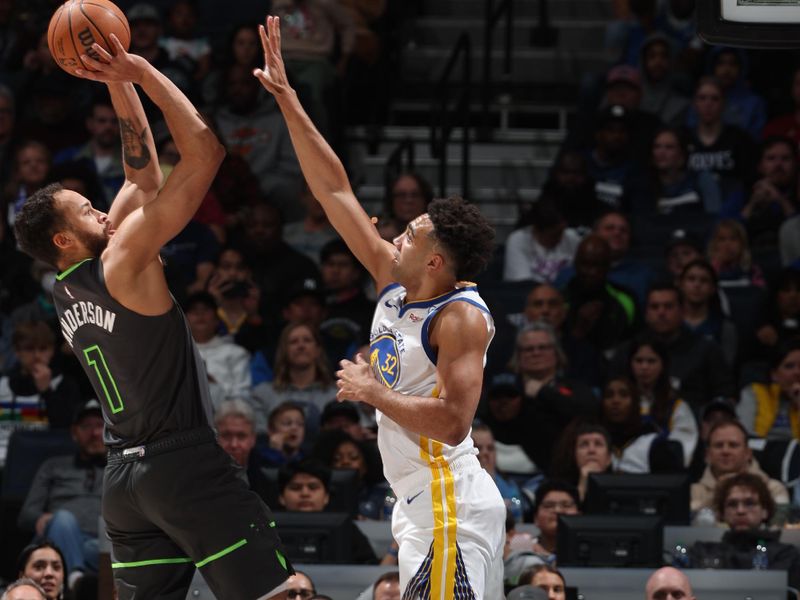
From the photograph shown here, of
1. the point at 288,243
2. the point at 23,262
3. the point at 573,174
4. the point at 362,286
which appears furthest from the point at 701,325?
the point at 23,262

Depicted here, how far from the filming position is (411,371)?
532 cm

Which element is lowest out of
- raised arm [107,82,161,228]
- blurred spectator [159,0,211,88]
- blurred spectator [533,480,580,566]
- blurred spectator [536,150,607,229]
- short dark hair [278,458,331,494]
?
blurred spectator [533,480,580,566]

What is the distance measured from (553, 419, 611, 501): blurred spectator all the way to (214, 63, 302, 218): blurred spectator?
4.17 metres

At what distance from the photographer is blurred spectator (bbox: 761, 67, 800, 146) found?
12273mm

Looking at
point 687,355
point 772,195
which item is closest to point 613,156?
point 772,195

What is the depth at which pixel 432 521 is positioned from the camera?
17.1ft

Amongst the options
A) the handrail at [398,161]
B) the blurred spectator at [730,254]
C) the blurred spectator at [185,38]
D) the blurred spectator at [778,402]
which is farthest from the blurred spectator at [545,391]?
the blurred spectator at [185,38]

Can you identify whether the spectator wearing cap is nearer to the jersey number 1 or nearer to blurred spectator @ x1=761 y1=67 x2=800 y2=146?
the jersey number 1

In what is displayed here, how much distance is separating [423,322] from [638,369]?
15.7 ft

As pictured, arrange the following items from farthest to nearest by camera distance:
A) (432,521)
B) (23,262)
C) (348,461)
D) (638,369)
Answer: (23,262), (638,369), (348,461), (432,521)

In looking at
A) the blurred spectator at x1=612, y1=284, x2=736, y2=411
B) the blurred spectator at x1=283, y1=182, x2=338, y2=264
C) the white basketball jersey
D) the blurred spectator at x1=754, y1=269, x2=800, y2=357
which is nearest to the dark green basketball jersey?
the white basketball jersey

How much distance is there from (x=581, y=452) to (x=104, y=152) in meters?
5.39

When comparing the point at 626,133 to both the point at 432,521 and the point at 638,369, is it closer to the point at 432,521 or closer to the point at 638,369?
the point at 638,369

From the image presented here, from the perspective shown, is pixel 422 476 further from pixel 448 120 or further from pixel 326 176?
pixel 448 120
